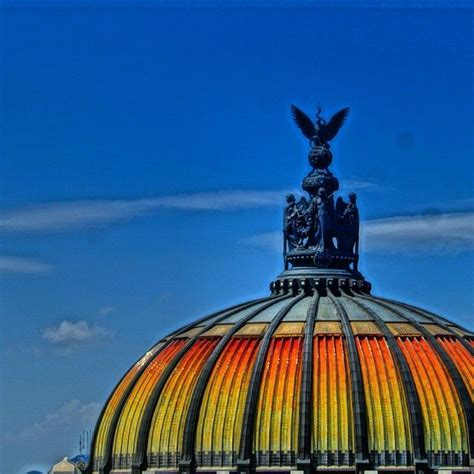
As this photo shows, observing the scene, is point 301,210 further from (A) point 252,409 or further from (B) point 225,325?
(A) point 252,409

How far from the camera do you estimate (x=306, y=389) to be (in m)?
104

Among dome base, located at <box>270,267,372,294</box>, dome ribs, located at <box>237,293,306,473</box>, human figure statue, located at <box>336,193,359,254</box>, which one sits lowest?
dome ribs, located at <box>237,293,306,473</box>

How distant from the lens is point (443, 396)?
105 m

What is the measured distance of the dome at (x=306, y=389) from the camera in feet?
337

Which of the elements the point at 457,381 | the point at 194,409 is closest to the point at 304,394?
the point at 194,409

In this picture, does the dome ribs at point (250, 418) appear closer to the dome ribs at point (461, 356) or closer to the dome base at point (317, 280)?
the dome base at point (317, 280)

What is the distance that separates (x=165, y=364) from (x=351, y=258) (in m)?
14.8

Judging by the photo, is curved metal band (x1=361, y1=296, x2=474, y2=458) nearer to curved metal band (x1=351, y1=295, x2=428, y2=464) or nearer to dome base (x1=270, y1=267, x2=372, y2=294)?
curved metal band (x1=351, y1=295, x2=428, y2=464)

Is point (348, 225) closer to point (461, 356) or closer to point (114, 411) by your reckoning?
point (461, 356)

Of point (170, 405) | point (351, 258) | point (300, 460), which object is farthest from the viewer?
point (351, 258)

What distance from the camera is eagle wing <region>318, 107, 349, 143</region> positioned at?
387 feet

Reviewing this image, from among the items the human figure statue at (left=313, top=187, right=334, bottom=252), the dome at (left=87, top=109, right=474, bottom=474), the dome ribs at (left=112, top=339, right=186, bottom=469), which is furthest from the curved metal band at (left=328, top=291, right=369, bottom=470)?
the dome ribs at (left=112, top=339, right=186, bottom=469)

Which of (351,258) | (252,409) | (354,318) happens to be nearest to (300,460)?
(252,409)

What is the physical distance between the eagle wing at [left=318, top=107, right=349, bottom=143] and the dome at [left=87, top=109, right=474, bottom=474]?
5476 millimetres
